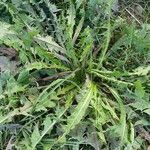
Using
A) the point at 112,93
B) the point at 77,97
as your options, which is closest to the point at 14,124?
the point at 77,97

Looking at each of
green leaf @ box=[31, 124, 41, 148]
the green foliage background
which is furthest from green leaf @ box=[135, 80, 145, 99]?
green leaf @ box=[31, 124, 41, 148]

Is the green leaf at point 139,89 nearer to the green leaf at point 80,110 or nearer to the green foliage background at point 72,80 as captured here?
the green foliage background at point 72,80

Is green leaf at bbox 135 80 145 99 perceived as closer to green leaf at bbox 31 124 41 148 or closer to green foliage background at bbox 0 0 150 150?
green foliage background at bbox 0 0 150 150

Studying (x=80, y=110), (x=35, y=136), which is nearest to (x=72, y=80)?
(x=80, y=110)

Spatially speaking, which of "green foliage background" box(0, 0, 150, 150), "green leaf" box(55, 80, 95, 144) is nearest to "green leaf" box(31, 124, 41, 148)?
"green foliage background" box(0, 0, 150, 150)

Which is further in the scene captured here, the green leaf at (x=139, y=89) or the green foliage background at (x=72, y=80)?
the green foliage background at (x=72, y=80)

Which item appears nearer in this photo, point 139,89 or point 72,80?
point 139,89

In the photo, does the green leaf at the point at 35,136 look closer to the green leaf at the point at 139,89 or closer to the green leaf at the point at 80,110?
the green leaf at the point at 80,110

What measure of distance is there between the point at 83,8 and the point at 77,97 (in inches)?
20.8

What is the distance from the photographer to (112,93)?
89.4 inches

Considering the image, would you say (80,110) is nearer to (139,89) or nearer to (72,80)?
(72,80)

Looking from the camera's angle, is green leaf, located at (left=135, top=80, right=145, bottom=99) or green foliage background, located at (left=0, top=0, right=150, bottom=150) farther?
green foliage background, located at (left=0, top=0, right=150, bottom=150)

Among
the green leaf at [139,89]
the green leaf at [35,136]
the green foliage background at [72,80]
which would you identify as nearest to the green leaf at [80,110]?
the green foliage background at [72,80]

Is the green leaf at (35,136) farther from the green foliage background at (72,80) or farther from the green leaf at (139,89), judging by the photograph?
the green leaf at (139,89)
